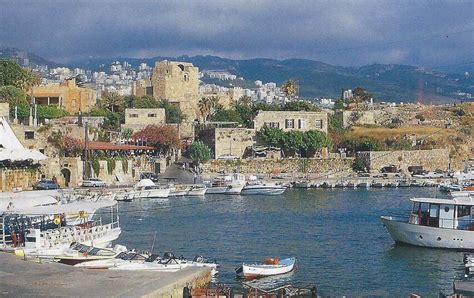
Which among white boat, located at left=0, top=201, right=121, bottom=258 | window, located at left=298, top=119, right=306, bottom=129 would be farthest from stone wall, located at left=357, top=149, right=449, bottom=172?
white boat, located at left=0, top=201, right=121, bottom=258

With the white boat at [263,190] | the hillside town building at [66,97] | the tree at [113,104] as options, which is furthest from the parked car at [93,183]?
the tree at [113,104]

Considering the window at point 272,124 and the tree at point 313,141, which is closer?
the tree at point 313,141

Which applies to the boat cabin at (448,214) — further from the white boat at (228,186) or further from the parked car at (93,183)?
the parked car at (93,183)

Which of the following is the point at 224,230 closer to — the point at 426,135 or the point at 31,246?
the point at 31,246

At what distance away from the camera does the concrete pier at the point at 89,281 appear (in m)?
17.7

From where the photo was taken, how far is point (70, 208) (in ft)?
90.2

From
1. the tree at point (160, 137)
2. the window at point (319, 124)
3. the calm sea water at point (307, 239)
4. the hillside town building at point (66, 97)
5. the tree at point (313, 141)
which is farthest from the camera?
the hillside town building at point (66, 97)

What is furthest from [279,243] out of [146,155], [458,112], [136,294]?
[458,112]

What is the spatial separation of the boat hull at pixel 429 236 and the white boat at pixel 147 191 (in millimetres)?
22931

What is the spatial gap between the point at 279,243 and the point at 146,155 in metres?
32.8

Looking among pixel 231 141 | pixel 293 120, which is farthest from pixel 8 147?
pixel 293 120

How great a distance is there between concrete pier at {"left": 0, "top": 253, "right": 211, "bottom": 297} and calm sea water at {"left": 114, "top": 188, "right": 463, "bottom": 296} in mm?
5103

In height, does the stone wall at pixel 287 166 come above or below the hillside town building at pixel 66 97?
below

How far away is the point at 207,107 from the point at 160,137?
1433 centimetres
